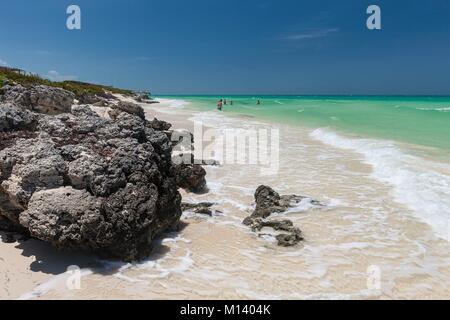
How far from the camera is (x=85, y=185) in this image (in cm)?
541

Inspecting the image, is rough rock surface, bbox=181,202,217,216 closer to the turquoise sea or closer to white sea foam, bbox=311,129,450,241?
white sea foam, bbox=311,129,450,241

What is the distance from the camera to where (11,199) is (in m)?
5.46

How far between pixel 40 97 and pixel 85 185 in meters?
7.85

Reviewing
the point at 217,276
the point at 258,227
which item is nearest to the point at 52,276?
the point at 217,276

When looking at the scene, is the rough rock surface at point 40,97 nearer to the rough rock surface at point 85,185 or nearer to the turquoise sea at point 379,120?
the rough rock surface at point 85,185

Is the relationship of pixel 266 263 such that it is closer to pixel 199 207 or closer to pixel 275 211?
pixel 275 211

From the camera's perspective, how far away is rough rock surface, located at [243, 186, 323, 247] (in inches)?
244

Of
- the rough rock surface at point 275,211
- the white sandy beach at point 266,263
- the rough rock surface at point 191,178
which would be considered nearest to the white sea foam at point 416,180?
the white sandy beach at point 266,263

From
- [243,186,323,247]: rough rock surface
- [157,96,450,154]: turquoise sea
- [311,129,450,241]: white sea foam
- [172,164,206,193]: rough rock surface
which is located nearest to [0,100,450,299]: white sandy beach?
[243,186,323,247]: rough rock surface

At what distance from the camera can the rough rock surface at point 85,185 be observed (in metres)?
5.01

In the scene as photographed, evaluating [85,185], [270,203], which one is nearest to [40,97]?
[85,185]

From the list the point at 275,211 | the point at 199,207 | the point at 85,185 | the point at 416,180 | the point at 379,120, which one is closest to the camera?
the point at 85,185

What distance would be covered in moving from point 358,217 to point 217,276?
3586 mm
